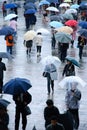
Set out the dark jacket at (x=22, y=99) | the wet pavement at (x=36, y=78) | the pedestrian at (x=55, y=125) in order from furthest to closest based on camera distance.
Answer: the wet pavement at (x=36, y=78) < the dark jacket at (x=22, y=99) < the pedestrian at (x=55, y=125)

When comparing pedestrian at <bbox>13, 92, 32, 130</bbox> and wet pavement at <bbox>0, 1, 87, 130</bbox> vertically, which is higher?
pedestrian at <bbox>13, 92, 32, 130</bbox>

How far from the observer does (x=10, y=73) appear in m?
21.4

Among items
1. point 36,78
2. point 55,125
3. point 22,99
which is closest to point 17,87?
point 22,99

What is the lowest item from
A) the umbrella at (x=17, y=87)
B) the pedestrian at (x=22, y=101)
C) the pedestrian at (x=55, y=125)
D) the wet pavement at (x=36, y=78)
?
the wet pavement at (x=36, y=78)

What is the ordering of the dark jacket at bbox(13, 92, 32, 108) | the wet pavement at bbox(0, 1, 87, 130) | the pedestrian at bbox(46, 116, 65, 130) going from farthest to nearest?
1. the wet pavement at bbox(0, 1, 87, 130)
2. the dark jacket at bbox(13, 92, 32, 108)
3. the pedestrian at bbox(46, 116, 65, 130)

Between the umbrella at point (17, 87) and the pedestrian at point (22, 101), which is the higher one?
the umbrella at point (17, 87)

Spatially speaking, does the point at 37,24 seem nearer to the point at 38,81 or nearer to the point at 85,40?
the point at 85,40

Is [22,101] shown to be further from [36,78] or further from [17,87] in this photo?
[36,78]

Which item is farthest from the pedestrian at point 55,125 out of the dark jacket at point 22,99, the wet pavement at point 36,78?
the wet pavement at point 36,78

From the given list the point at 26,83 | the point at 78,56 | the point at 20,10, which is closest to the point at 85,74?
the point at 78,56

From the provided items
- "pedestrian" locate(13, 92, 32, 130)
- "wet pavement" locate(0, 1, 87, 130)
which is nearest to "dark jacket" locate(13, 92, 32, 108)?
"pedestrian" locate(13, 92, 32, 130)

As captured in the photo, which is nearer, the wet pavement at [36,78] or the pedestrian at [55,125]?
the pedestrian at [55,125]

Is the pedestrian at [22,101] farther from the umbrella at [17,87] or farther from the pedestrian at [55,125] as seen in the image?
the pedestrian at [55,125]

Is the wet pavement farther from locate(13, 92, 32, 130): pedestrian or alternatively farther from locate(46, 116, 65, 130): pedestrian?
locate(46, 116, 65, 130): pedestrian
